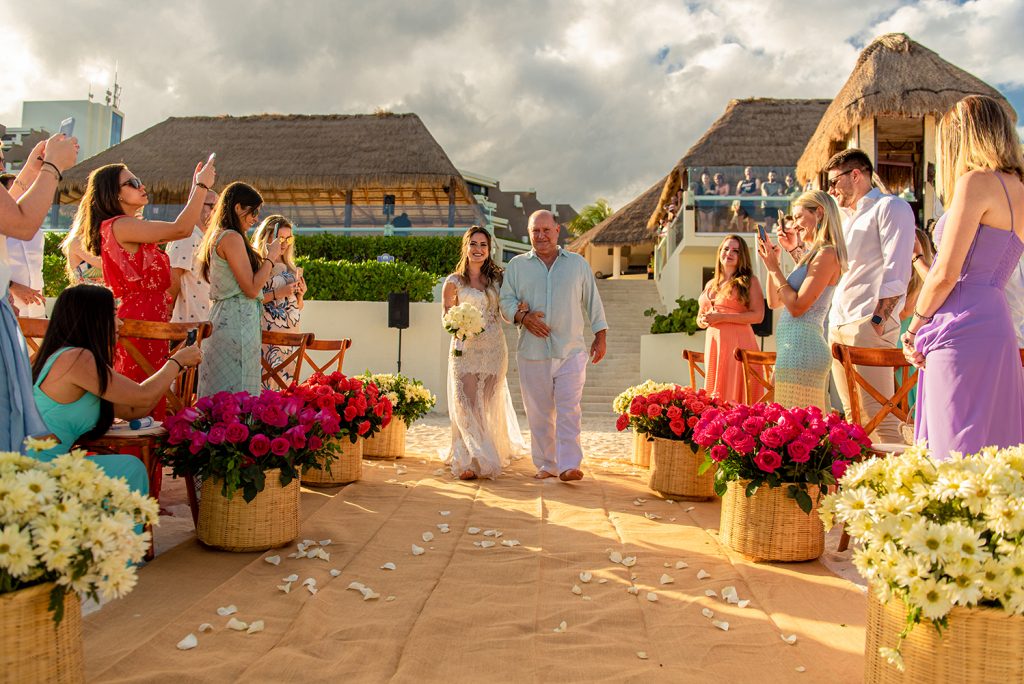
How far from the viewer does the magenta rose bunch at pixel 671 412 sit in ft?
14.1

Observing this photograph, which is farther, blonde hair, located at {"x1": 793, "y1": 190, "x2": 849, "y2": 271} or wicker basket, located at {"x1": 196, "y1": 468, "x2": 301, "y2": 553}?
blonde hair, located at {"x1": 793, "y1": 190, "x2": 849, "y2": 271}

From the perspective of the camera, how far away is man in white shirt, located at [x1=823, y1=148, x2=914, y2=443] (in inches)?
144

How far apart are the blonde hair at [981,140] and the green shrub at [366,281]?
29.5ft

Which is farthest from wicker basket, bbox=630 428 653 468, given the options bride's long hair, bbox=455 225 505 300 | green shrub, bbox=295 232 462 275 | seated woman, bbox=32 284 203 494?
green shrub, bbox=295 232 462 275

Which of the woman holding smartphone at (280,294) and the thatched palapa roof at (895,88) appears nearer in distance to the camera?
the woman holding smartphone at (280,294)

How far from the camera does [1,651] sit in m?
1.58

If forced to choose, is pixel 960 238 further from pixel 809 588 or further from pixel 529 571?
pixel 529 571

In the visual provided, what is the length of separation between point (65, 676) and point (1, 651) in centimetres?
21

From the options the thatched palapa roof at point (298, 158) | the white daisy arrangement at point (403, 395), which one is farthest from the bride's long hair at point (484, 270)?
the thatched palapa roof at point (298, 158)

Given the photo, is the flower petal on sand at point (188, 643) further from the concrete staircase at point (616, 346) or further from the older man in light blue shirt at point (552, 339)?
the concrete staircase at point (616, 346)

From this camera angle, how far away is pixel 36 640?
1649 mm

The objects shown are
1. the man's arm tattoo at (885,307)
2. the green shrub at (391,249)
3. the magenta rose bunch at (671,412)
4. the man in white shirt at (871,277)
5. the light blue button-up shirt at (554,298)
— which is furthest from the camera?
the green shrub at (391,249)

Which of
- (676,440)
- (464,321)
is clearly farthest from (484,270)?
(676,440)

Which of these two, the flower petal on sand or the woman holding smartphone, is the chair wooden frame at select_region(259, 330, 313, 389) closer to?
the woman holding smartphone
